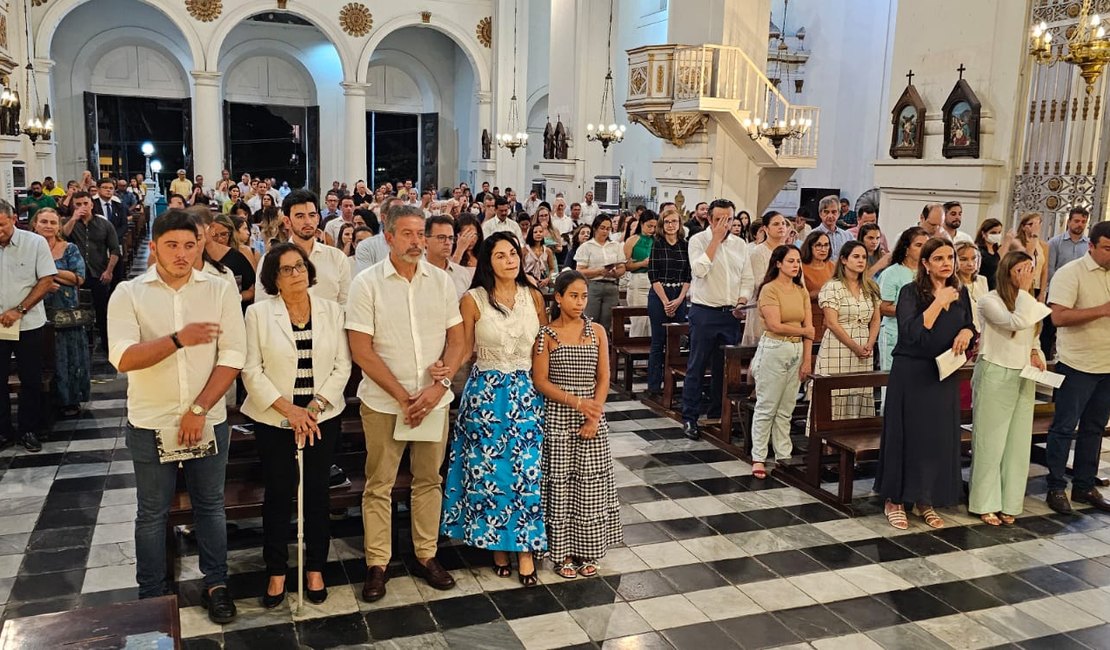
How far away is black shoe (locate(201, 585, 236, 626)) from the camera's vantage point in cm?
378

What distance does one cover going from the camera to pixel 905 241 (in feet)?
19.5

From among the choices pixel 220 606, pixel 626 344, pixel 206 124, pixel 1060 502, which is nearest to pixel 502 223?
pixel 626 344

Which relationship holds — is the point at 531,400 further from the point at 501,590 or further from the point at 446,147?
the point at 446,147

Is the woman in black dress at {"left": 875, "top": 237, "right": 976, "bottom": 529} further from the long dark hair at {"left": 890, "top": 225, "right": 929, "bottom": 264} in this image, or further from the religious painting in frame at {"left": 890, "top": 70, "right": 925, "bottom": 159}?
the religious painting in frame at {"left": 890, "top": 70, "right": 925, "bottom": 159}

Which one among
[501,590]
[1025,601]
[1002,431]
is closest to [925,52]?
[1002,431]

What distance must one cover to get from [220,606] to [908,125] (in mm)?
8500

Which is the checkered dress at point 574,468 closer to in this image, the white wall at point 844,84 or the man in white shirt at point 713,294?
the man in white shirt at point 713,294

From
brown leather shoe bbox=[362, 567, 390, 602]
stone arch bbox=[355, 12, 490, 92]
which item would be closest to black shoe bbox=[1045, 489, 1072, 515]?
brown leather shoe bbox=[362, 567, 390, 602]

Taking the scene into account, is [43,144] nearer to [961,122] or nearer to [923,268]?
[961,122]

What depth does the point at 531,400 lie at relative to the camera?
4.15 m

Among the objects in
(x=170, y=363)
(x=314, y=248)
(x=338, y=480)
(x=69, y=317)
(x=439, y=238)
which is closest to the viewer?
(x=170, y=363)

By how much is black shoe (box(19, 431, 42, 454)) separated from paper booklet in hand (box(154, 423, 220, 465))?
313 cm

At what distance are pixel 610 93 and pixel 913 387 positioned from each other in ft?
45.6

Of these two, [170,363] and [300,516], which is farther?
[300,516]
